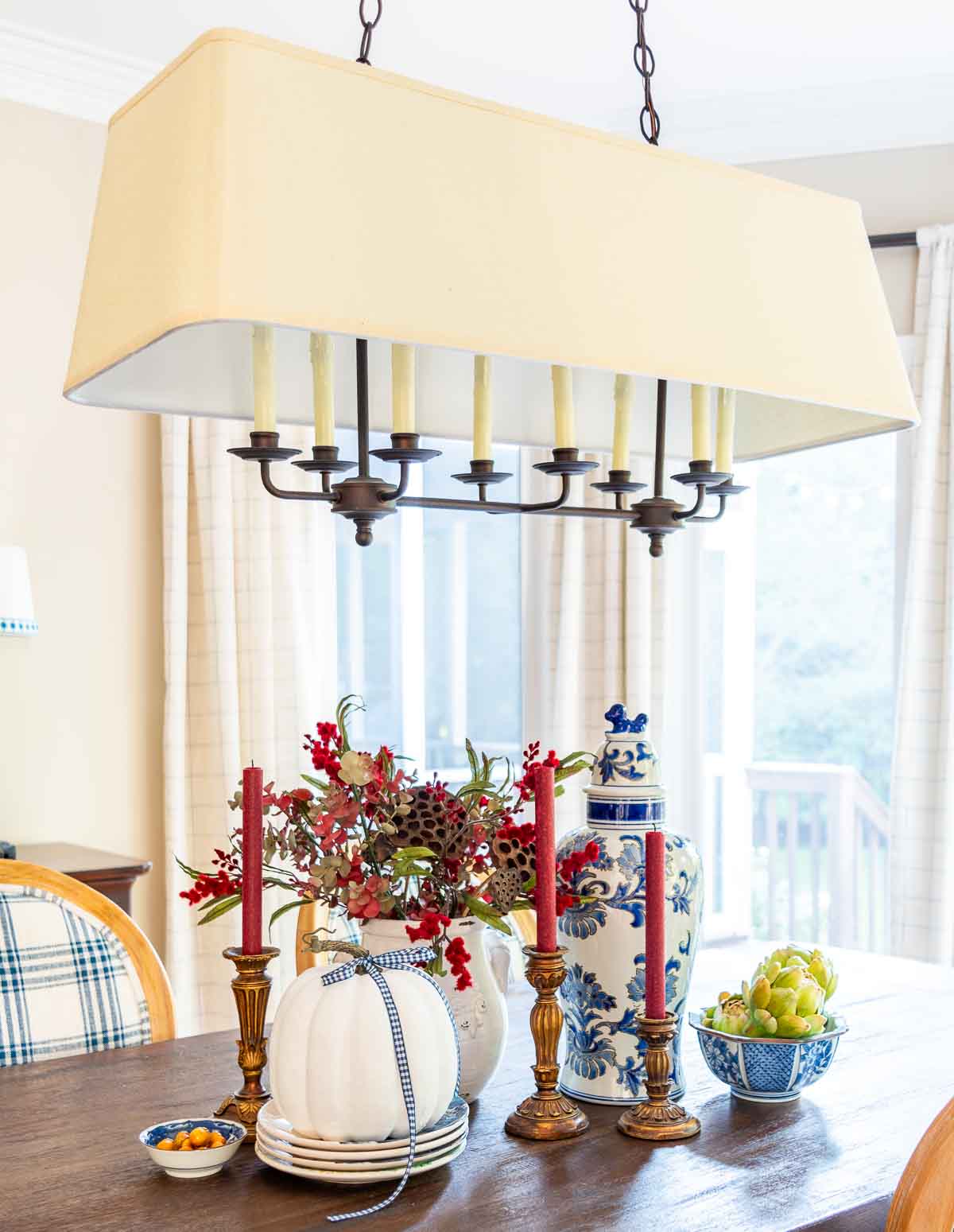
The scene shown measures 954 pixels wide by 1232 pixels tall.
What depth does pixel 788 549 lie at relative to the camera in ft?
17.6

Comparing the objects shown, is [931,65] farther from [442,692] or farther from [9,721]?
[9,721]

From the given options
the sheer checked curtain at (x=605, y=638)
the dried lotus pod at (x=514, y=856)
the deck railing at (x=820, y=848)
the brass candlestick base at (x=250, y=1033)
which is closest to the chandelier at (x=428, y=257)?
the dried lotus pod at (x=514, y=856)

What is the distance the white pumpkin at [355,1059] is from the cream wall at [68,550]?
2.39 m

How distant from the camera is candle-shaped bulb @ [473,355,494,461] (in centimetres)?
133

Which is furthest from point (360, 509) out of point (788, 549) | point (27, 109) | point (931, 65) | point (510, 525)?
point (788, 549)

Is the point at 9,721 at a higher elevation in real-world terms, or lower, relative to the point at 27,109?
lower

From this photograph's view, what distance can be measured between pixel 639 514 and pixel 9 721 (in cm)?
230

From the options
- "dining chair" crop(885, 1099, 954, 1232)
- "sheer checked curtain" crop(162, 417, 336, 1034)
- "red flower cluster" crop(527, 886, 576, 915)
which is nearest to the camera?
"dining chair" crop(885, 1099, 954, 1232)

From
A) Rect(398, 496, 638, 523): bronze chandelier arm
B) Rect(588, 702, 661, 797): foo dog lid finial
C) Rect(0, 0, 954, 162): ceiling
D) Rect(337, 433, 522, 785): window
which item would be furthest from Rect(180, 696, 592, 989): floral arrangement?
Rect(337, 433, 522, 785): window

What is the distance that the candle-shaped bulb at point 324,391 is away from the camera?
127 centimetres

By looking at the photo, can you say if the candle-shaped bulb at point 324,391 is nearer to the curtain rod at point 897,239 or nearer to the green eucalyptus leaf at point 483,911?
the green eucalyptus leaf at point 483,911

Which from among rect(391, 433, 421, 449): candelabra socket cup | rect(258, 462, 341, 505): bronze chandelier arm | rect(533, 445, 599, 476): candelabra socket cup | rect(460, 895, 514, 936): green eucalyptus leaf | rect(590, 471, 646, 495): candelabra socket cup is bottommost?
rect(460, 895, 514, 936): green eucalyptus leaf

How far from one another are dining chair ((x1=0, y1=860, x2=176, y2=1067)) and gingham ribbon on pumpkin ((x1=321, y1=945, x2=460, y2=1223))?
0.70m

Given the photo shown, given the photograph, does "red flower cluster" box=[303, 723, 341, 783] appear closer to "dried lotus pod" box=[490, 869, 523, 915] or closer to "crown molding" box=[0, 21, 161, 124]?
"dried lotus pod" box=[490, 869, 523, 915]
